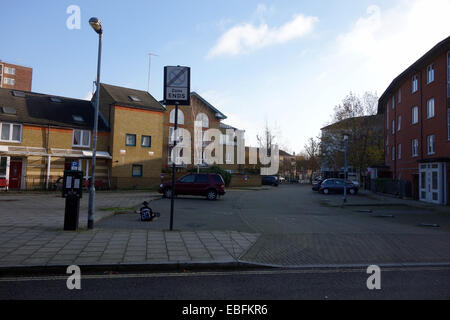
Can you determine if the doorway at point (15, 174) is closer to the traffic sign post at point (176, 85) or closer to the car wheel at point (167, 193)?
the car wheel at point (167, 193)

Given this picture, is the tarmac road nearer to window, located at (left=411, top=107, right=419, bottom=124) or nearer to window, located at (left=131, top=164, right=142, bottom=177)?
window, located at (left=411, top=107, right=419, bottom=124)

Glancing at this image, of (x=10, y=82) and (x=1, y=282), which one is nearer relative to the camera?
(x=1, y=282)

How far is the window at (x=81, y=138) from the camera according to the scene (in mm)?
29344

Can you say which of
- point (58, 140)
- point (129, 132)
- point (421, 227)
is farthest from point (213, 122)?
point (421, 227)

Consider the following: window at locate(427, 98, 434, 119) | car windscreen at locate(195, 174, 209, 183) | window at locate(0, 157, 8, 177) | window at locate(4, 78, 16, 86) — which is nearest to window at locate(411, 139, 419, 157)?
window at locate(427, 98, 434, 119)

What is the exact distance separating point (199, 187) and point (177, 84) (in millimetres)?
12632

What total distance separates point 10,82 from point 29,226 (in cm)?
7535

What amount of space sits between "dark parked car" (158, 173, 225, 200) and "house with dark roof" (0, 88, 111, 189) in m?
10.7

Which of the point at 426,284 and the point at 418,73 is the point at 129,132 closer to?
the point at 418,73

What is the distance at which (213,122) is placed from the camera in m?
43.9

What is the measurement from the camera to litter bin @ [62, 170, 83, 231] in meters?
8.96

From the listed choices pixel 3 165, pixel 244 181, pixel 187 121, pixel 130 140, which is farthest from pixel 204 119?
pixel 3 165

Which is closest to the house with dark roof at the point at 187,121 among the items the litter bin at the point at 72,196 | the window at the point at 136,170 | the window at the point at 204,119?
the window at the point at 204,119

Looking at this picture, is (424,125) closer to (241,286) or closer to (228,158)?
(241,286)
